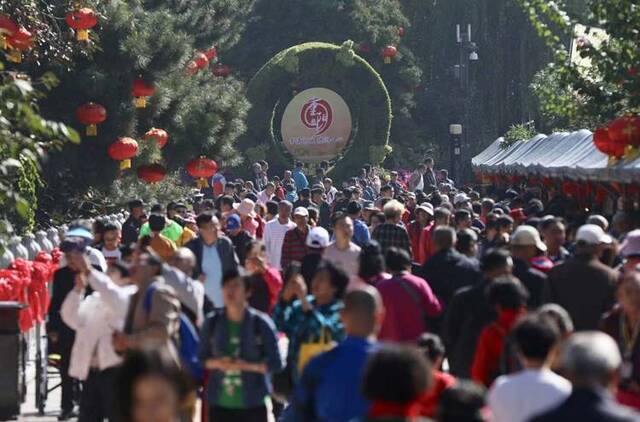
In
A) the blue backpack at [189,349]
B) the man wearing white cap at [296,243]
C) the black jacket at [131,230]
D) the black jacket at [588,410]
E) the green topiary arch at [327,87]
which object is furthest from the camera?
the green topiary arch at [327,87]

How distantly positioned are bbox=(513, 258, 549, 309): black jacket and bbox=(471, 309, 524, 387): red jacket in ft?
7.32

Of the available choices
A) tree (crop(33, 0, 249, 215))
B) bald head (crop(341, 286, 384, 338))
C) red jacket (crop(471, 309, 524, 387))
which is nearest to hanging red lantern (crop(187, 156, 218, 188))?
tree (crop(33, 0, 249, 215))

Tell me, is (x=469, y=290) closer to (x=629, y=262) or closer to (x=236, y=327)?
(x=236, y=327)

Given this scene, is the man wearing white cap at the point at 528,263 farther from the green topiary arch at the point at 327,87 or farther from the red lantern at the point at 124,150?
the green topiary arch at the point at 327,87

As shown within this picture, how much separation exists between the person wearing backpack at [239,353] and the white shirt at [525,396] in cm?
253

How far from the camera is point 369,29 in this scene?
62.6 m

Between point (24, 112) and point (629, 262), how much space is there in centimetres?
464

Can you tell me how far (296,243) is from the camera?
60.1 ft

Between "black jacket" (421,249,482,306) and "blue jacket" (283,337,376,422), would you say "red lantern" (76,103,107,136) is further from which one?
"blue jacket" (283,337,376,422)

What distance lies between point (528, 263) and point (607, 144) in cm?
924

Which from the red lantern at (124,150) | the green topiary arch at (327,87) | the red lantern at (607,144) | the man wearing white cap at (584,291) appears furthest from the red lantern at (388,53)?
the man wearing white cap at (584,291)

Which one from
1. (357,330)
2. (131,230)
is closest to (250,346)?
(357,330)

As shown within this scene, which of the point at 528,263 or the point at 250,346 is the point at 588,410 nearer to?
the point at 250,346

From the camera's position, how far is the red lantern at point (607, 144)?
842 inches
